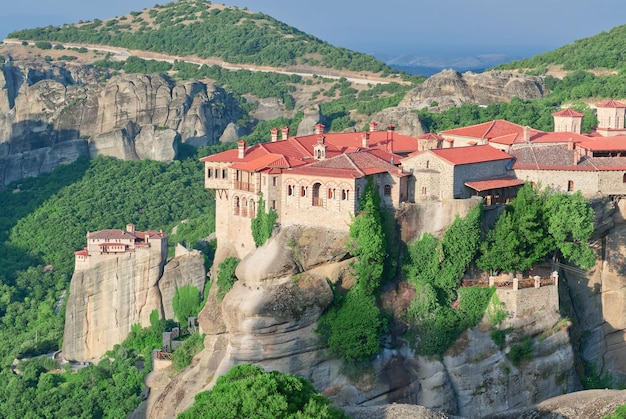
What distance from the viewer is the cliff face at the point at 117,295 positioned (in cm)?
6988

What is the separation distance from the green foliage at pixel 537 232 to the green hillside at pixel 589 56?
4906cm

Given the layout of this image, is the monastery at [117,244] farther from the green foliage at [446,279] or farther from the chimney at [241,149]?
the green foliage at [446,279]

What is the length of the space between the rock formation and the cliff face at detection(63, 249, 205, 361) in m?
31.1

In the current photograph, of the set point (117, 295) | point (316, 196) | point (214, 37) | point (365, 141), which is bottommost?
point (117, 295)

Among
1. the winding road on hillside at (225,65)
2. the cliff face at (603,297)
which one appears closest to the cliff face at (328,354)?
the cliff face at (603,297)

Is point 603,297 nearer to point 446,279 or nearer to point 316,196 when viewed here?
point 446,279

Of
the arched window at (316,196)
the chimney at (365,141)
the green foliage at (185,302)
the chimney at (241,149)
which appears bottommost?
the green foliage at (185,302)

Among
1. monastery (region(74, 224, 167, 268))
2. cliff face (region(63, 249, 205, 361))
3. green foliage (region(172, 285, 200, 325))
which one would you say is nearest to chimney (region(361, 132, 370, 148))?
cliff face (region(63, 249, 205, 361))

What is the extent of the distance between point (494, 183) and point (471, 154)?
5.30 ft

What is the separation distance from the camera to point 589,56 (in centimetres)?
10444

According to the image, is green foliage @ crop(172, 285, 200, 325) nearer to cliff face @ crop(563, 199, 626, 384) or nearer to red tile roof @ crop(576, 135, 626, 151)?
cliff face @ crop(563, 199, 626, 384)

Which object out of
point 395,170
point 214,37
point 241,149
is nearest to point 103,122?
point 241,149

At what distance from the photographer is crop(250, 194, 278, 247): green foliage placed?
51844 millimetres

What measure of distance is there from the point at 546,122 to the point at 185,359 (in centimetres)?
3867
